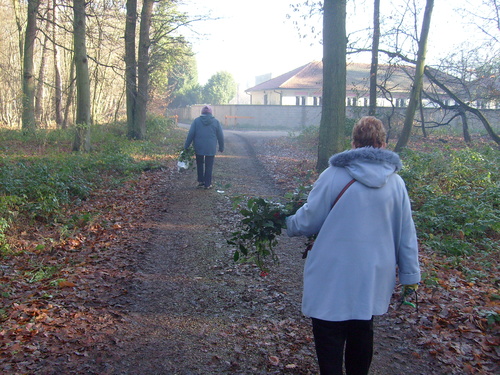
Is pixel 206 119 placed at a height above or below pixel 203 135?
above

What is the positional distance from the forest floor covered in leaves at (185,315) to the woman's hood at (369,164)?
1.93m

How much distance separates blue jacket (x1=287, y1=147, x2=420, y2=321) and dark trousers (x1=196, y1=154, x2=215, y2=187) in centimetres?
813

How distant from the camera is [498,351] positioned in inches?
161

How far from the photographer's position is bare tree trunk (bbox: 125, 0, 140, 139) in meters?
18.0

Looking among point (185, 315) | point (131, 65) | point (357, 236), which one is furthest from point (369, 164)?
point (131, 65)

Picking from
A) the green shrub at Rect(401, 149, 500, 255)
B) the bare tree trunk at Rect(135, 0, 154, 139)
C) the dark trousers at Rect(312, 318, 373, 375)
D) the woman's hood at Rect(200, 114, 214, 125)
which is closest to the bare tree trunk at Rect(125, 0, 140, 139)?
the bare tree trunk at Rect(135, 0, 154, 139)

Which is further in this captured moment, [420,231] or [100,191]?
[100,191]

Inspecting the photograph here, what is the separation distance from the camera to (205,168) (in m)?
10.9

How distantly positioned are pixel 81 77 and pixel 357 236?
14.1 m

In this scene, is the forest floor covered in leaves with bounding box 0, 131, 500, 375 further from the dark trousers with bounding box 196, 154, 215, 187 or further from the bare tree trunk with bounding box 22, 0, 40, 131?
the bare tree trunk with bounding box 22, 0, 40, 131

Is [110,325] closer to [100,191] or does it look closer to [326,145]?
[100,191]

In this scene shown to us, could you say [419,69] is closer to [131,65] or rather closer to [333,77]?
[333,77]

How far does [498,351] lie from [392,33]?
598 inches

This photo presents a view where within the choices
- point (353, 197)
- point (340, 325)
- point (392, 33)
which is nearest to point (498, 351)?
point (340, 325)
